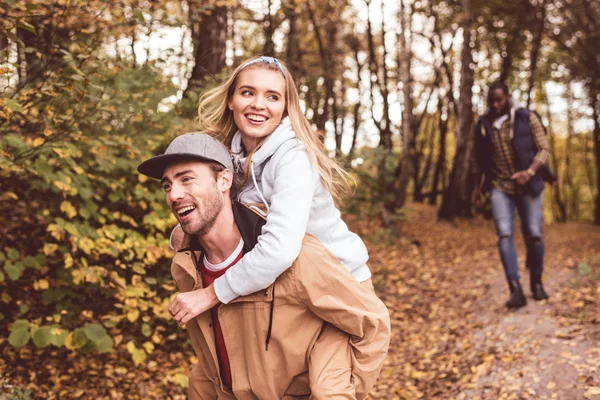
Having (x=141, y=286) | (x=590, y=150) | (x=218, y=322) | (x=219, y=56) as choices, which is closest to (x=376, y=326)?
(x=218, y=322)

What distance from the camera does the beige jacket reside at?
217 cm

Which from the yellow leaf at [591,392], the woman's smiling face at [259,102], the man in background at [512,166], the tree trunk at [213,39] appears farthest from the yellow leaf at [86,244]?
the man in background at [512,166]

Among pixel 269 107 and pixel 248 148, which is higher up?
pixel 269 107

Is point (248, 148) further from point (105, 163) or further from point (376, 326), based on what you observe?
point (105, 163)

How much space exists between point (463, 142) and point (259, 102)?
13.3 meters

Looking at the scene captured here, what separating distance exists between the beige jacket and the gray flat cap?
44 cm

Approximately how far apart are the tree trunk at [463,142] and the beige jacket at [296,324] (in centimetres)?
1172

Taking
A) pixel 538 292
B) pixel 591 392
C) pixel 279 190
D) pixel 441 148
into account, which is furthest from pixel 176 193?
pixel 441 148

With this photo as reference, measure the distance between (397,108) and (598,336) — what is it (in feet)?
54.5

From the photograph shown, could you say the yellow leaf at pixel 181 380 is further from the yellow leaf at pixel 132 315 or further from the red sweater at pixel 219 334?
the red sweater at pixel 219 334

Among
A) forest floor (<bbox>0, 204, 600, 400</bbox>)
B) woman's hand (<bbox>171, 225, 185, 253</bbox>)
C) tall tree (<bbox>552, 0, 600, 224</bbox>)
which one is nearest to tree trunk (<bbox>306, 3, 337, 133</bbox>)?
forest floor (<bbox>0, 204, 600, 400</bbox>)

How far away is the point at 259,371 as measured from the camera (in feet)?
7.38

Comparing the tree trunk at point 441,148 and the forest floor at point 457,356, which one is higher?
the tree trunk at point 441,148

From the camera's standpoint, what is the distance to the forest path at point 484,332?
4.27 meters
